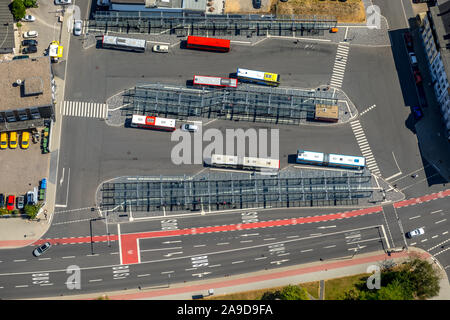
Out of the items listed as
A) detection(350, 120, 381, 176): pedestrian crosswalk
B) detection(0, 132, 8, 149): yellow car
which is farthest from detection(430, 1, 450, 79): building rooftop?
detection(0, 132, 8, 149): yellow car

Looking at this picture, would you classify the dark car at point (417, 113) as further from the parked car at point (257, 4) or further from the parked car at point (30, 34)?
the parked car at point (30, 34)

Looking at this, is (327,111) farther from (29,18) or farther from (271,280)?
(29,18)

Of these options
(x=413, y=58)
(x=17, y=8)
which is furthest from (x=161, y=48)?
(x=413, y=58)

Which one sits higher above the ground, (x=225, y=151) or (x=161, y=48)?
(x=161, y=48)

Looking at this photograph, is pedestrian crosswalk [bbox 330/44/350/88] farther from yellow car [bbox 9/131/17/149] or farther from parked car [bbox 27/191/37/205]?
yellow car [bbox 9/131/17/149]

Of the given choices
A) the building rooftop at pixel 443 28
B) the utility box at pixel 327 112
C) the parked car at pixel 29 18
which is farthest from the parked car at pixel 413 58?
the parked car at pixel 29 18
